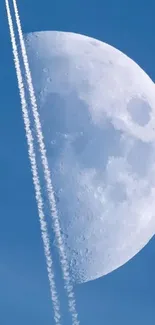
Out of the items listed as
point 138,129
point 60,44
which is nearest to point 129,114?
point 138,129

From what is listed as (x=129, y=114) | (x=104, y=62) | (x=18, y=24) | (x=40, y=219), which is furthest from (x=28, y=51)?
(x=40, y=219)

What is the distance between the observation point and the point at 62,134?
4391 cm

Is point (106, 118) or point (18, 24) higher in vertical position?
point (18, 24)

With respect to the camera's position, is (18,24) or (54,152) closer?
(54,152)

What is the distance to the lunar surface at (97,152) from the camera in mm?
44094

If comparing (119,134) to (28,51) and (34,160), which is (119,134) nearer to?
(34,160)

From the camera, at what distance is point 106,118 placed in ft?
148

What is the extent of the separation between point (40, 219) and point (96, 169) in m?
4.84

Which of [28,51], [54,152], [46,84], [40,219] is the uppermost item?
[28,51]

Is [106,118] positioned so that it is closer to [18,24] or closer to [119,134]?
[119,134]

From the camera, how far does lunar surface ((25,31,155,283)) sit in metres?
44.1

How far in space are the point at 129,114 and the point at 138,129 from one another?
1.13 metres

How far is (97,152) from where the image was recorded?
44.0 metres

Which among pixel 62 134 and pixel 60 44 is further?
pixel 60 44
